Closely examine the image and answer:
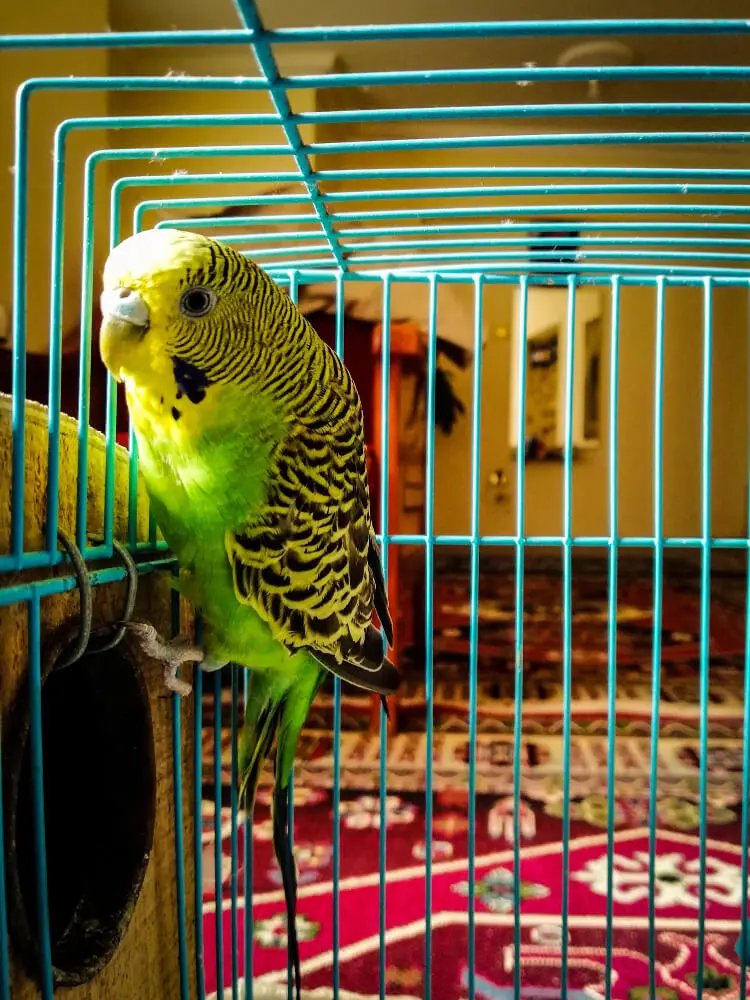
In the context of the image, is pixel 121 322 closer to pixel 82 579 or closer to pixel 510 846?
pixel 82 579

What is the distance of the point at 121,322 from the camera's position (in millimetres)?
589

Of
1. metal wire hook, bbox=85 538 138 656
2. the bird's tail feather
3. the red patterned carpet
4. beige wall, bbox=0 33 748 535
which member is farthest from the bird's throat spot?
beige wall, bbox=0 33 748 535

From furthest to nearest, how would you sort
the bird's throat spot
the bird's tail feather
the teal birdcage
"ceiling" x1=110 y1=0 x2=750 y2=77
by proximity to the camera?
"ceiling" x1=110 y1=0 x2=750 y2=77 → the bird's tail feather → the bird's throat spot → the teal birdcage

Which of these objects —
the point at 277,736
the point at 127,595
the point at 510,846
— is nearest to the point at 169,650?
the point at 127,595

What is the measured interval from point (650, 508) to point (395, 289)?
4.41 ft

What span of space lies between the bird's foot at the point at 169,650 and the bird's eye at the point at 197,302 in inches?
10.6

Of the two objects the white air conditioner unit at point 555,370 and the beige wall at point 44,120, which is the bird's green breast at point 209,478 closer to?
the beige wall at point 44,120

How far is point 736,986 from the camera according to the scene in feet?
3.36

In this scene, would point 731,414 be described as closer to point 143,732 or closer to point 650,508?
point 650,508

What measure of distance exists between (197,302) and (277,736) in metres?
0.48

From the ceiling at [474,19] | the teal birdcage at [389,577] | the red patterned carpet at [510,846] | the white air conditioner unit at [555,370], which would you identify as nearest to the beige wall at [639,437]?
the white air conditioner unit at [555,370]

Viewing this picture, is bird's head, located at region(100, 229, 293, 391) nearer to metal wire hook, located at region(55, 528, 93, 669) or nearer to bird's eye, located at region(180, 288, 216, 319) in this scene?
bird's eye, located at region(180, 288, 216, 319)

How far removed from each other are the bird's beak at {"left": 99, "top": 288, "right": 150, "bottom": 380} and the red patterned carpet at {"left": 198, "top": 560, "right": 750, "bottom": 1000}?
0.75m

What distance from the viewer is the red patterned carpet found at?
1072 mm
